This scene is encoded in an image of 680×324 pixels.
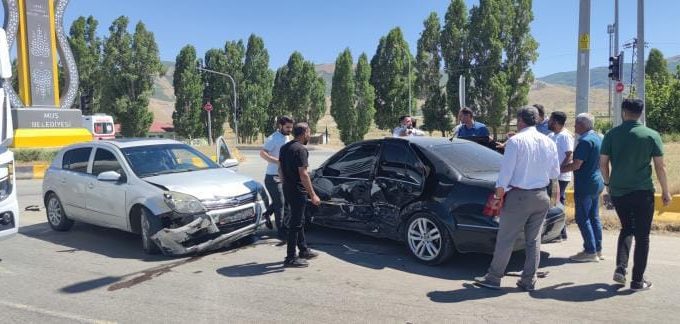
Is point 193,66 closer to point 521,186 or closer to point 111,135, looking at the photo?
point 111,135

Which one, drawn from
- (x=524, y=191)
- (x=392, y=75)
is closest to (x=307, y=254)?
(x=524, y=191)

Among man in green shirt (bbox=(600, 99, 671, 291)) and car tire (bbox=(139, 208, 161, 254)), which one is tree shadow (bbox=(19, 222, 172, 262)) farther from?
man in green shirt (bbox=(600, 99, 671, 291))

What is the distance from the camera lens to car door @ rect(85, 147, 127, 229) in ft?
23.5

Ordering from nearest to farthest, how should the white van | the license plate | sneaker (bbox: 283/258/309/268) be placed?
1. sneaker (bbox: 283/258/309/268)
2. the license plate
3. the white van

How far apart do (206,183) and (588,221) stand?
451 cm

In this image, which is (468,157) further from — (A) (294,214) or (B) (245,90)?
(B) (245,90)

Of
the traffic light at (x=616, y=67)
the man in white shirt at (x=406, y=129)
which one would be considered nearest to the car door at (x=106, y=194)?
the man in white shirt at (x=406, y=129)

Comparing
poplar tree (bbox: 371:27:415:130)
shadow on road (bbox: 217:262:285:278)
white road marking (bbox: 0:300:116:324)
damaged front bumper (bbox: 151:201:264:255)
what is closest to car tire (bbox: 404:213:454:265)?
shadow on road (bbox: 217:262:285:278)

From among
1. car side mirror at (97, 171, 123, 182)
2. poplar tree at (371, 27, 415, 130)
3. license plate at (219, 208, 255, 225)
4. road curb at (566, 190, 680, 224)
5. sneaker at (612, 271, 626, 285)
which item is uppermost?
poplar tree at (371, 27, 415, 130)

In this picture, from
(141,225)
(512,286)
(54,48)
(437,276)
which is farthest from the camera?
(54,48)

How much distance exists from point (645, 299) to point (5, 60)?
23.6 feet

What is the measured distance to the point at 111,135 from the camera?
3900 cm

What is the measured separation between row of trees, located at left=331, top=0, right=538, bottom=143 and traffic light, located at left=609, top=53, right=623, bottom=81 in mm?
24810

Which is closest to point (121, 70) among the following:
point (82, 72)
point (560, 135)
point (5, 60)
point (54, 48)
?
point (82, 72)
